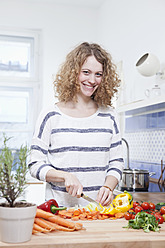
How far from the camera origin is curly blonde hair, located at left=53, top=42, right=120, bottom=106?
5.47 ft

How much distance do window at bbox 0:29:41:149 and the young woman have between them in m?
2.74

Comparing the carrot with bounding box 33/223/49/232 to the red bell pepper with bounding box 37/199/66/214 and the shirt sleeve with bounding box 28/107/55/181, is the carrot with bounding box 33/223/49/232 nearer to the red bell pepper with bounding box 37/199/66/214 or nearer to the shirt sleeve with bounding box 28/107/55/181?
the red bell pepper with bounding box 37/199/66/214

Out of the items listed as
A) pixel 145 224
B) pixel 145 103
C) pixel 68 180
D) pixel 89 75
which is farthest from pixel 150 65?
pixel 145 224

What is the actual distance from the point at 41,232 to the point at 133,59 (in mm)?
2534

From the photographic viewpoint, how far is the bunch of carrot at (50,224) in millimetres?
997

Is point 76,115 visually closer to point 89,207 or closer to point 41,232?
point 89,207

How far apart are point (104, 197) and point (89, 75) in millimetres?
581

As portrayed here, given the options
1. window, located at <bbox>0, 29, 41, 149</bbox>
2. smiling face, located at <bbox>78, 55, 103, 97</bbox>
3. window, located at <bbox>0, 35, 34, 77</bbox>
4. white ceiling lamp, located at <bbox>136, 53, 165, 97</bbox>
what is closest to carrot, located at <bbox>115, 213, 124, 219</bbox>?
smiling face, located at <bbox>78, 55, 103, 97</bbox>

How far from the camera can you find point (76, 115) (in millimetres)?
1693

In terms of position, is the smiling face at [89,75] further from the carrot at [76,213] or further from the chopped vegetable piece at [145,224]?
the chopped vegetable piece at [145,224]

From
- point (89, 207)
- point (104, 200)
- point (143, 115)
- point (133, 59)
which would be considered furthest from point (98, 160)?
point (133, 59)

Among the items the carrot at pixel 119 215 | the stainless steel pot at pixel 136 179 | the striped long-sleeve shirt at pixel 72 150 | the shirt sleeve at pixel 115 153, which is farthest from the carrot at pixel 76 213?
the stainless steel pot at pixel 136 179

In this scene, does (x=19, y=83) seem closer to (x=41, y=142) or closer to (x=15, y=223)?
(x=41, y=142)

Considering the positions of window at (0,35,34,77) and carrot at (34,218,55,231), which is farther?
window at (0,35,34,77)
